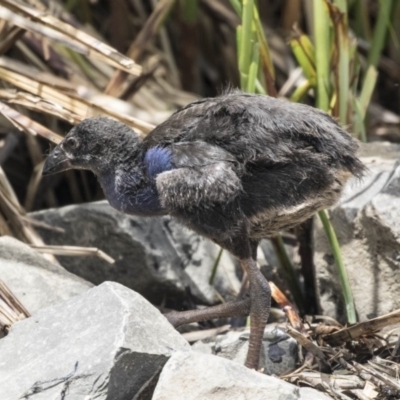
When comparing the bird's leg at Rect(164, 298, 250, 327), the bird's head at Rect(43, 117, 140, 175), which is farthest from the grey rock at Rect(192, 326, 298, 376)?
the bird's head at Rect(43, 117, 140, 175)

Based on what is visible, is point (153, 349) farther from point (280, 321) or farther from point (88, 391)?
point (280, 321)

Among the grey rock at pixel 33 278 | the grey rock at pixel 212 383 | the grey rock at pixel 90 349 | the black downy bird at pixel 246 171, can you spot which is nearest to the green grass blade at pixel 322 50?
the black downy bird at pixel 246 171

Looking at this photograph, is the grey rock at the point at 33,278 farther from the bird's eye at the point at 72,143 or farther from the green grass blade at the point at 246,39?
the green grass blade at the point at 246,39

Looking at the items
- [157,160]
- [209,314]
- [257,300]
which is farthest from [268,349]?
[157,160]

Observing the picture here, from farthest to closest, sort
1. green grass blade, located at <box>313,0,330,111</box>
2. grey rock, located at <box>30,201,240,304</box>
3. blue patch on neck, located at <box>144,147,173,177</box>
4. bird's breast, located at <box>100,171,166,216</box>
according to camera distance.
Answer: grey rock, located at <box>30,201,240,304</box> < green grass blade, located at <box>313,0,330,111</box> < bird's breast, located at <box>100,171,166,216</box> < blue patch on neck, located at <box>144,147,173,177</box>

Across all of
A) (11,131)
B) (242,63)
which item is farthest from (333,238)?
(11,131)

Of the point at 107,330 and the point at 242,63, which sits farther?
the point at 242,63

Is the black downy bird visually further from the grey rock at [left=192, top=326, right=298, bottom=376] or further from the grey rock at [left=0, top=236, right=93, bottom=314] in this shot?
the grey rock at [left=0, top=236, right=93, bottom=314]

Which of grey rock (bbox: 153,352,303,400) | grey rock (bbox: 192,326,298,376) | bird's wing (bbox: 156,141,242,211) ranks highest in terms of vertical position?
bird's wing (bbox: 156,141,242,211)

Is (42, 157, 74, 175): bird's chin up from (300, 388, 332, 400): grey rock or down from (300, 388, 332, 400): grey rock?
up
